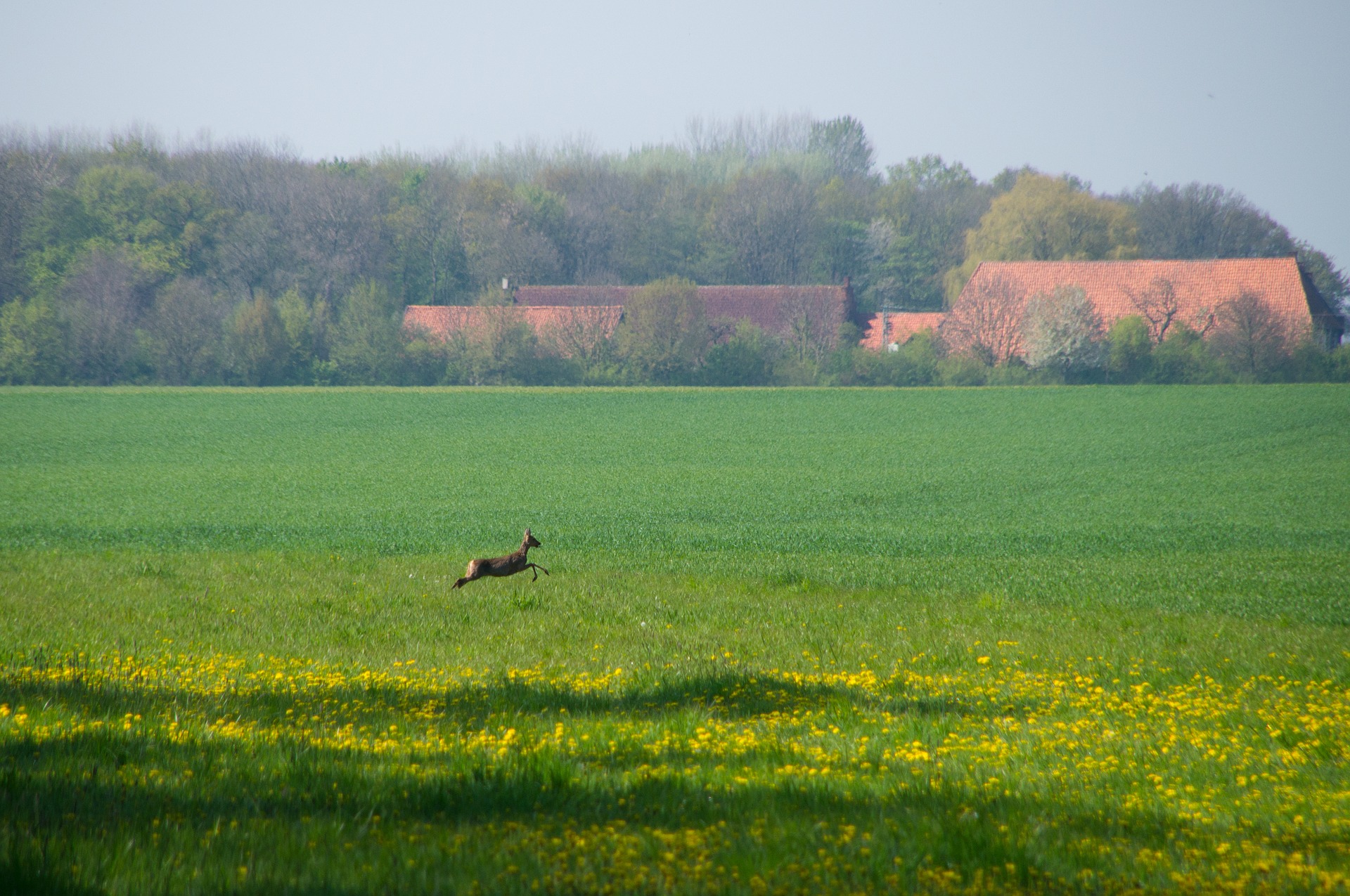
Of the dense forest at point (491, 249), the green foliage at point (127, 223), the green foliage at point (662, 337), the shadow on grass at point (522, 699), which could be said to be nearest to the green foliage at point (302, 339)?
the dense forest at point (491, 249)

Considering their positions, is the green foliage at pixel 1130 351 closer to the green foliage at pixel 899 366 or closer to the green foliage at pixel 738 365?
the green foliage at pixel 899 366

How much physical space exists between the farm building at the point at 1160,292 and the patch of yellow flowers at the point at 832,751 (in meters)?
64.4

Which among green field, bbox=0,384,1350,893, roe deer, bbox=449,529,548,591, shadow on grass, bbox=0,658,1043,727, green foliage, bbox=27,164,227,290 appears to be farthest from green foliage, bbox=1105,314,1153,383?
green foliage, bbox=27,164,227,290

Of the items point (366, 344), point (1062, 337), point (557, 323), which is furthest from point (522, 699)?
point (1062, 337)

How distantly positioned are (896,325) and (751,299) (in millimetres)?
13199

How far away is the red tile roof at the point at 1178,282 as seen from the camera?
74688 millimetres

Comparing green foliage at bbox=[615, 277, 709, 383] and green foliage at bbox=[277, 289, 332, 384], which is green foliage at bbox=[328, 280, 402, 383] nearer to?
green foliage at bbox=[277, 289, 332, 384]

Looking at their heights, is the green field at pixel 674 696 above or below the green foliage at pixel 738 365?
below

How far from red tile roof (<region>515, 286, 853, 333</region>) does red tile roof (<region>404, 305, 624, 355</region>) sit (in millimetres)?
5047

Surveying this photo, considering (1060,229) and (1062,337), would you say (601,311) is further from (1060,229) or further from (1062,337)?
(1060,229)

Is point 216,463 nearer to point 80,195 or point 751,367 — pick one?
point 751,367

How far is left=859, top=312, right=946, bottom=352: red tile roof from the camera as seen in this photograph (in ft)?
270

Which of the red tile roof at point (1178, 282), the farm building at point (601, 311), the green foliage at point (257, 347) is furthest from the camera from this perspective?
the red tile roof at point (1178, 282)

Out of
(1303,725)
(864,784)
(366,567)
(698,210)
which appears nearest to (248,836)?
(864,784)
